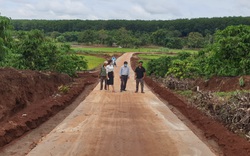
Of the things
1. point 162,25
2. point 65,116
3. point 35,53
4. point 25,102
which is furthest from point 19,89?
point 162,25

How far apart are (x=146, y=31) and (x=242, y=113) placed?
576ft

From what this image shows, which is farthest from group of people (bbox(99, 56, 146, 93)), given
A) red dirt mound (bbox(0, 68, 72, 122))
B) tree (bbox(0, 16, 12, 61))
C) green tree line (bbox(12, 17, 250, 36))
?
green tree line (bbox(12, 17, 250, 36))

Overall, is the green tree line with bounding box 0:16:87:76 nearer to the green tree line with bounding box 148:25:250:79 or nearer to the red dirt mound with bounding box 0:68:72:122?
the red dirt mound with bounding box 0:68:72:122

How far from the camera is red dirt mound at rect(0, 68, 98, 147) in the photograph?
12156mm

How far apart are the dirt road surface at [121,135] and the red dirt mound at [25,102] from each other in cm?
96

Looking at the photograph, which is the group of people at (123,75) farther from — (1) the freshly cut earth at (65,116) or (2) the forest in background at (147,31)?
(2) the forest in background at (147,31)

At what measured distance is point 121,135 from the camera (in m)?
11.7

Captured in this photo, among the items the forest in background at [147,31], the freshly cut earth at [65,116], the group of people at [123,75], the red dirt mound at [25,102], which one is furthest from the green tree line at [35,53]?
the forest in background at [147,31]

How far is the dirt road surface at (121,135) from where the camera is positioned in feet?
32.5

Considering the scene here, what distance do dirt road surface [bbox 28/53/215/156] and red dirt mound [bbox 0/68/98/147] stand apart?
3.15 feet

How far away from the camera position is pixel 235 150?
1013cm

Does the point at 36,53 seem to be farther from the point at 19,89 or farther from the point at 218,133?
the point at 218,133

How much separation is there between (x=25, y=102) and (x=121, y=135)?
21.2ft

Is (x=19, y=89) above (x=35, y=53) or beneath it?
beneath
